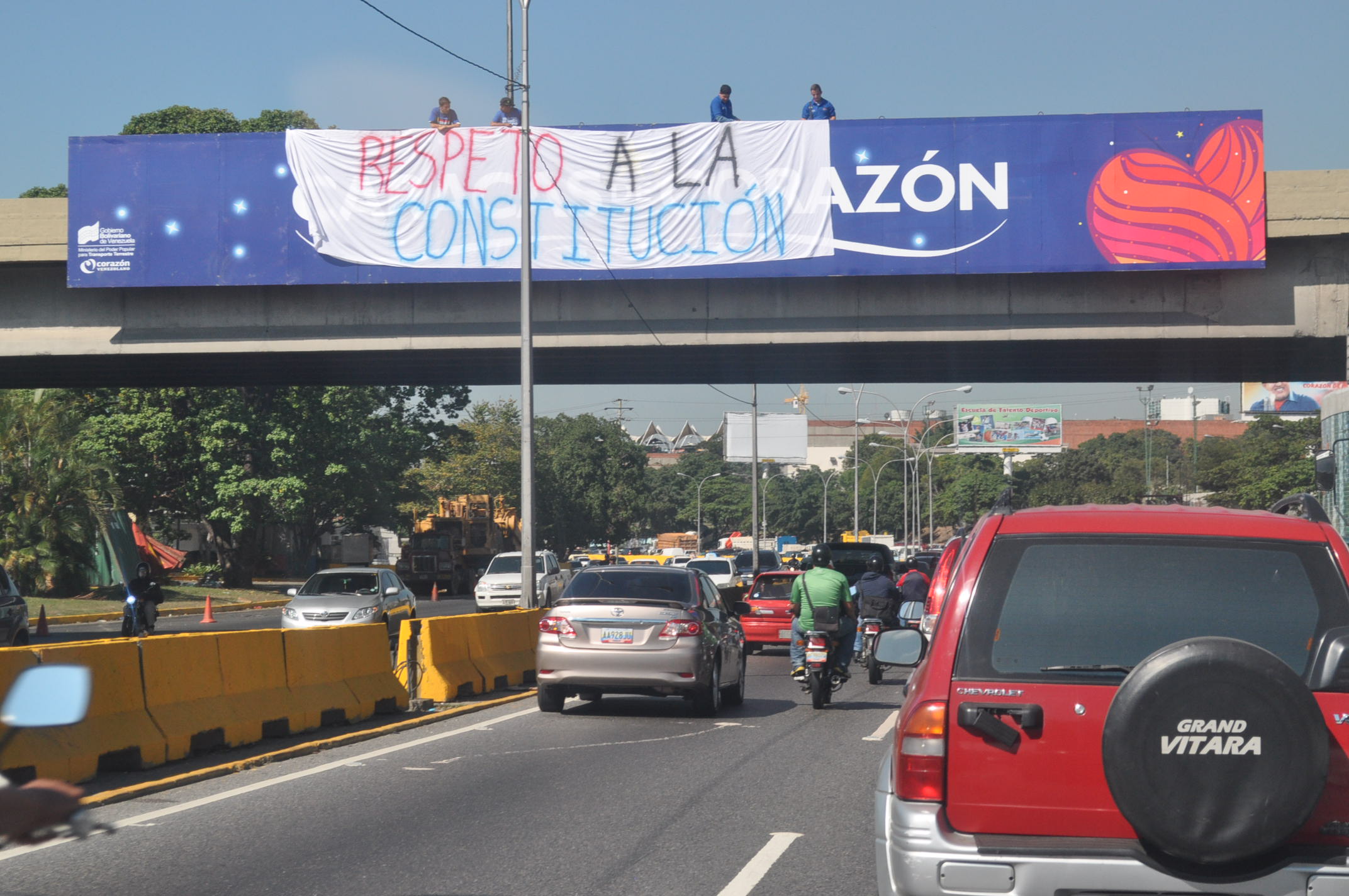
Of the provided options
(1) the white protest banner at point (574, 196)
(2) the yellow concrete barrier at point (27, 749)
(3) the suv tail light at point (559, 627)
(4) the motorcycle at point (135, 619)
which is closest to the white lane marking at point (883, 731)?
(3) the suv tail light at point (559, 627)

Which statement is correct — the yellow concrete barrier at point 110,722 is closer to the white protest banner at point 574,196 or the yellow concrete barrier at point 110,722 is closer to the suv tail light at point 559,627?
the suv tail light at point 559,627

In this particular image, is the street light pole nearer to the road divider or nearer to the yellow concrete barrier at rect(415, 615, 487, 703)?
the yellow concrete barrier at rect(415, 615, 487, 703)

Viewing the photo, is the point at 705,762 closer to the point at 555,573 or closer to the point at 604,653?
the point at 604,653

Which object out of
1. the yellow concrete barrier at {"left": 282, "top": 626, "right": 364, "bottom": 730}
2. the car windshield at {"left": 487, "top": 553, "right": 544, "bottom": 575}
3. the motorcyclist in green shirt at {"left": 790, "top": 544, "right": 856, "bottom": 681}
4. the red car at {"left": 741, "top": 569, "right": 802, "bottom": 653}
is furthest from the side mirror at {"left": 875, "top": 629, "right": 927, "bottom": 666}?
the car windshield at {"left": 487, "top": 553, "right": 544, "bottom": 575}

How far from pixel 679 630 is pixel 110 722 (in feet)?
18.3

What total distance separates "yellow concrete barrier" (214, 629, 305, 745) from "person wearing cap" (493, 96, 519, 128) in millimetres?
15330

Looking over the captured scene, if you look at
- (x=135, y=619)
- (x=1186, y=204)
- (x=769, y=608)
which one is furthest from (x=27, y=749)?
(x=1186, y=204)

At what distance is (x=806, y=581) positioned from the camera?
49.3 feet

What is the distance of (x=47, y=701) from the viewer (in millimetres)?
3100

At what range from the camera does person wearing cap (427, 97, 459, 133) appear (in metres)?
25.6

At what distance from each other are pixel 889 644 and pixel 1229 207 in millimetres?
19725

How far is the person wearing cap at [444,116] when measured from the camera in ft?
84.1

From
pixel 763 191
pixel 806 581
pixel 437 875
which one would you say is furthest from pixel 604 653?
pixel 763 191

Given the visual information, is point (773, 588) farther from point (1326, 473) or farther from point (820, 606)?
point (1326, 473)
